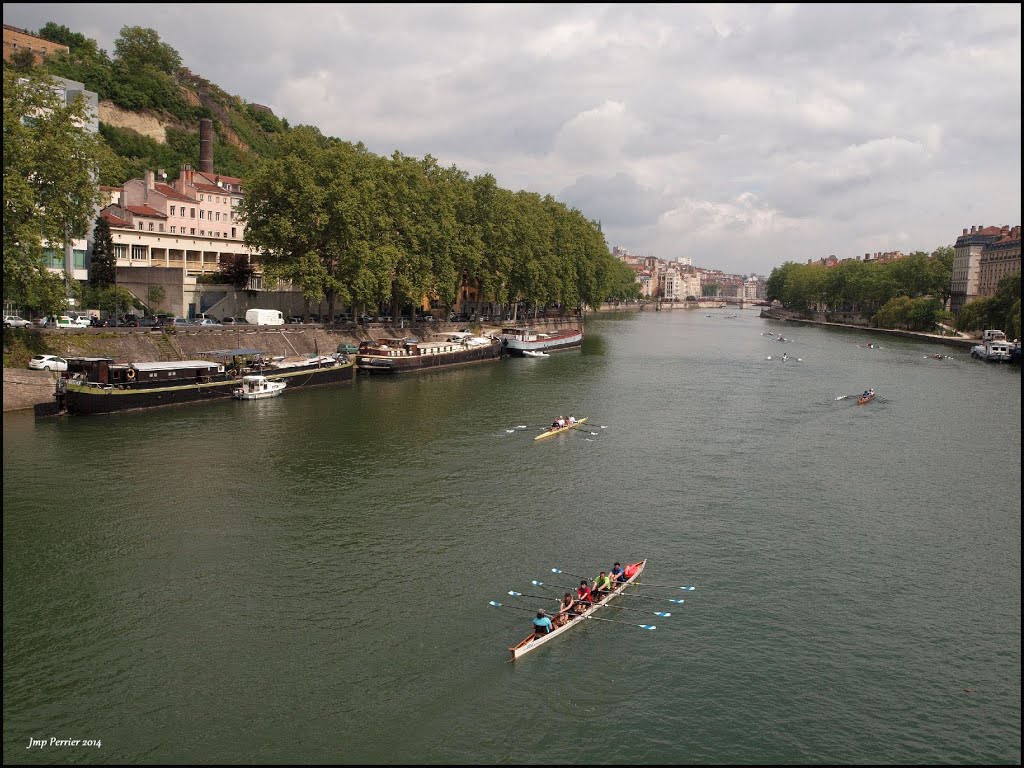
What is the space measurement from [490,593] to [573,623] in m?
3.08

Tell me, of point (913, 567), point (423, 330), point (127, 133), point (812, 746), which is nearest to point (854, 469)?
point (913, 567)

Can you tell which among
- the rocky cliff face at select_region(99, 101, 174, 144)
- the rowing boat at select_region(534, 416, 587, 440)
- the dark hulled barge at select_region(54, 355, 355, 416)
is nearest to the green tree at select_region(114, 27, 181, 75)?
the rocky cliff face at select_region(99, 101, 174, 144)

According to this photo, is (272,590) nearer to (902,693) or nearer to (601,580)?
(601,580)

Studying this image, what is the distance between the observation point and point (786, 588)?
2478 centimetres

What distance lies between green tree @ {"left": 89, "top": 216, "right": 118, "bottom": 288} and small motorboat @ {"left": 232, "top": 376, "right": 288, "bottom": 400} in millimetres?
28583

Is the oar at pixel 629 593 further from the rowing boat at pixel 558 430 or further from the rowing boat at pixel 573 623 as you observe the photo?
the rowing boat at pixel 558 430

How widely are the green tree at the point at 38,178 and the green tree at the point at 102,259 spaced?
2437 centimetres

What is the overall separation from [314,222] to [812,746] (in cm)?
6537

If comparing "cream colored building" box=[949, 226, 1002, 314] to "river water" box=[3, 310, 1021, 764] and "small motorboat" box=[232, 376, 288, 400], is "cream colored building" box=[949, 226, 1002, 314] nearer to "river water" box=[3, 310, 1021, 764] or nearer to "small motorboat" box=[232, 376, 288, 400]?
→ "river water" box=[3, 310, 1021, 764]

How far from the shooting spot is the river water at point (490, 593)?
1756 centimetres

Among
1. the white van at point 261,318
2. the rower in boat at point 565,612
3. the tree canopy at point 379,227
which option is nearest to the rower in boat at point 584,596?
the rower in boat at point 565,612

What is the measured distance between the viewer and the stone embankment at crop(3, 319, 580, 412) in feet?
155

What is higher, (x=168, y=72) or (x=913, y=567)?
(x=168, y=72)

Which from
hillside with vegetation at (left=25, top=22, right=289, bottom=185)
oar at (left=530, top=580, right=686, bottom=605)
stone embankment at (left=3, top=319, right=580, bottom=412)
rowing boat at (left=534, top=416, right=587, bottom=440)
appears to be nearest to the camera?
oar at (left=530, top=580, right=686, bottom=605)
